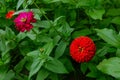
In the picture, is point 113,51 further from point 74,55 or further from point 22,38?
point 22,38

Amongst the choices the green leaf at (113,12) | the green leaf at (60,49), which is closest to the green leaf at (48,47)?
the green leaf at (60,49)

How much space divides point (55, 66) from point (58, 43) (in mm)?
195

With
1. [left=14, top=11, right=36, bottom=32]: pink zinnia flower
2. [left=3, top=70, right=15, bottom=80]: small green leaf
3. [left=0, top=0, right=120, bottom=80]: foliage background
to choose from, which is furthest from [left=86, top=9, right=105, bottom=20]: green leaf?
[left=3, top=70, right=15, bottom=80]: small green leaf

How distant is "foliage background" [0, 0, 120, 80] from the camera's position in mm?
1824

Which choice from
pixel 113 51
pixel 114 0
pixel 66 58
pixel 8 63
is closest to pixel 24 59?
pixel 8 63

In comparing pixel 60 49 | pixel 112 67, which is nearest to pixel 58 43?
pixel 60 49

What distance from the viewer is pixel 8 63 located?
206cm

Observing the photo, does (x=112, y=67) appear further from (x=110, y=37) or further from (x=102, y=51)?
(x=102, y=51)

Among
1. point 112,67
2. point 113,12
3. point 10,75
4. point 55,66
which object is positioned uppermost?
point 112,67

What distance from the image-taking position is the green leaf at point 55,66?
181 cm

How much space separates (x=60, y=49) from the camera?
1928 millimetres

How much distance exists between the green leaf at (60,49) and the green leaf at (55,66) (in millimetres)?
84

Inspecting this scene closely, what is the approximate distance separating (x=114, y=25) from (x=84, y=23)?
192 mm

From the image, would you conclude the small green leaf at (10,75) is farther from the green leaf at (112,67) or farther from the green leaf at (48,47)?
the green leaf at (112,67)
